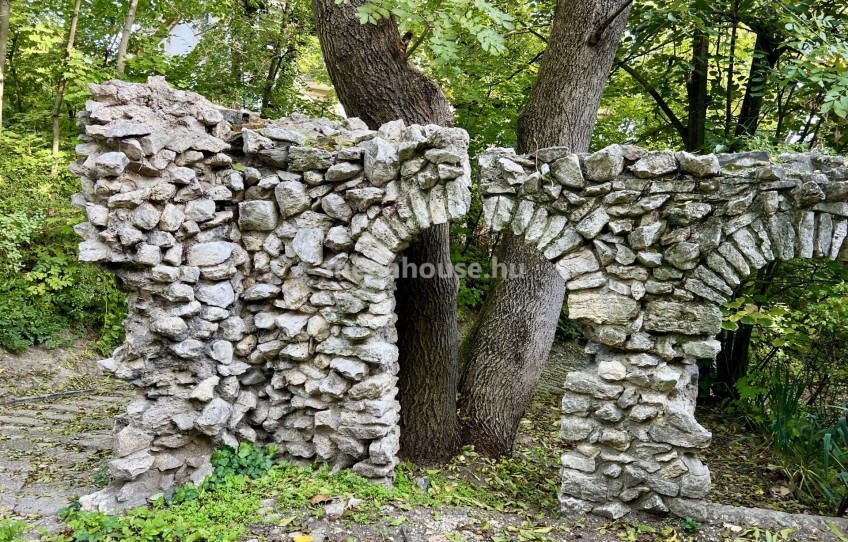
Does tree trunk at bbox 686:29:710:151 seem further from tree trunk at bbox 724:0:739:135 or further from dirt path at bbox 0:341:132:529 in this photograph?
dirt path at bbox 0:341:132:529

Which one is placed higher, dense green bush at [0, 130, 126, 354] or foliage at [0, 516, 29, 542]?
dense green bush at [0, 130, 126, 354]

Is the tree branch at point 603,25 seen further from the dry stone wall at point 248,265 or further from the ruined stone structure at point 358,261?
the dry stone wall at point 248,265

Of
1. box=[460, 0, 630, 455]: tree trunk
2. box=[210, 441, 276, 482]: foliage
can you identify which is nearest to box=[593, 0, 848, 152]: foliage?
box=[460, 0, 630, 455]: tree trunk

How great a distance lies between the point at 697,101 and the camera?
22.3 ft

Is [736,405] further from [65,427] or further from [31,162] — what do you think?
[31,162]

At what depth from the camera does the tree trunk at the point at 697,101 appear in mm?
6648

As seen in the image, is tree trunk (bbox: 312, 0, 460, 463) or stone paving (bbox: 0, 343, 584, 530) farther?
tree trunk (bbox: 312, 0, 460, 463)

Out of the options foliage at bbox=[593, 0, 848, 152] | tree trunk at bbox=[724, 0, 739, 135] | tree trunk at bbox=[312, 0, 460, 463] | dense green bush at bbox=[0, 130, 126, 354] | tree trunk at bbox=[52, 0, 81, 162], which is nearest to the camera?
foliage at bbox=[593, 0, 848, 152]

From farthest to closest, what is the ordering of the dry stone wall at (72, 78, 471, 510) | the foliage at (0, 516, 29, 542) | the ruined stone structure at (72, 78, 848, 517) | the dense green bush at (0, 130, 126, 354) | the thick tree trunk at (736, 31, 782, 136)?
the dense green bush at (0, 130, 126, 354), the thick tree trunk at (736, 31, 782, 136), the dry stone wall at (72, 78, 471, 510), the ruined stone structure at (72, 78, 848, 517), the foliage at (0, 516, 29, 542)

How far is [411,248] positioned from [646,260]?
1781mm

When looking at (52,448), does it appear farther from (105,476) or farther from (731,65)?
(731,65)

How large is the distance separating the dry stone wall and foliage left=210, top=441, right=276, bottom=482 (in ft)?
0.28

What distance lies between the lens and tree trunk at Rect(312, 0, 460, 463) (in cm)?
436

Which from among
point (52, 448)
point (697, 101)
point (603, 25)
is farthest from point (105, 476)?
point (697, 101)
